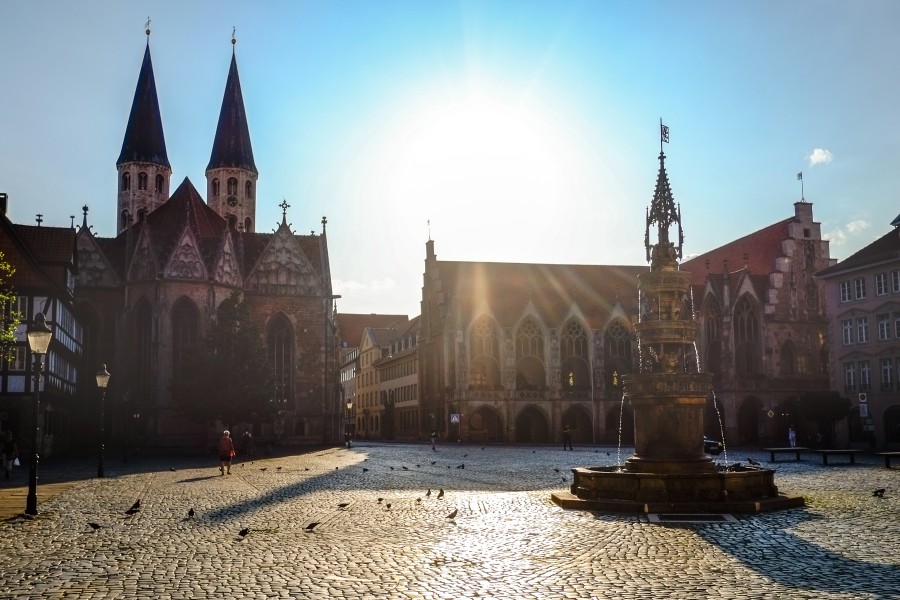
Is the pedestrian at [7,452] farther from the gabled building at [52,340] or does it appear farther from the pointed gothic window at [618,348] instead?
the pointed gothic window at [618,348]

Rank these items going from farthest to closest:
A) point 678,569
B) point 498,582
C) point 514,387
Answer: point 514,387, point 678,569, point 498,582

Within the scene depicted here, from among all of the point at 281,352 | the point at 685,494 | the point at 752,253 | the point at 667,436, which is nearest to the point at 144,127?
the point at 281,352

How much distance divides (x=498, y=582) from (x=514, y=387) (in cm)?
6473

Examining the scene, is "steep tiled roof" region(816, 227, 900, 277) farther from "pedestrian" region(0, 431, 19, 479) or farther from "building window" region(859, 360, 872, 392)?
"pedestrian" region(0, 431, 19, 479)

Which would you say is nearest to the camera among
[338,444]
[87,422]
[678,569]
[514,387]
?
[678,569]

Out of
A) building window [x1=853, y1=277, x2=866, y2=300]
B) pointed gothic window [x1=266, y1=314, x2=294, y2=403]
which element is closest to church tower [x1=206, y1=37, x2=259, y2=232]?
pointed gothic window [x1=266, y1=314, x2=294, y2=403]

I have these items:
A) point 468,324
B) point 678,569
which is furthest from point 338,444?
point 678,569

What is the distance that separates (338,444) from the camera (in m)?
67.4

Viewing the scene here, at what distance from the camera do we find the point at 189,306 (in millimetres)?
63031

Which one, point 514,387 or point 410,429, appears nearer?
point 514,387

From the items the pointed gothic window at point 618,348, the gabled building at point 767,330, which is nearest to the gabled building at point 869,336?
the gabled building at point 767,330

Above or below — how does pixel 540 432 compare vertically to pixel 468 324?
below

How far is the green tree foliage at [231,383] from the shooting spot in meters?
53.2

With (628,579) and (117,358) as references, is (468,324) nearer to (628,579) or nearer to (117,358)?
(117,358)
